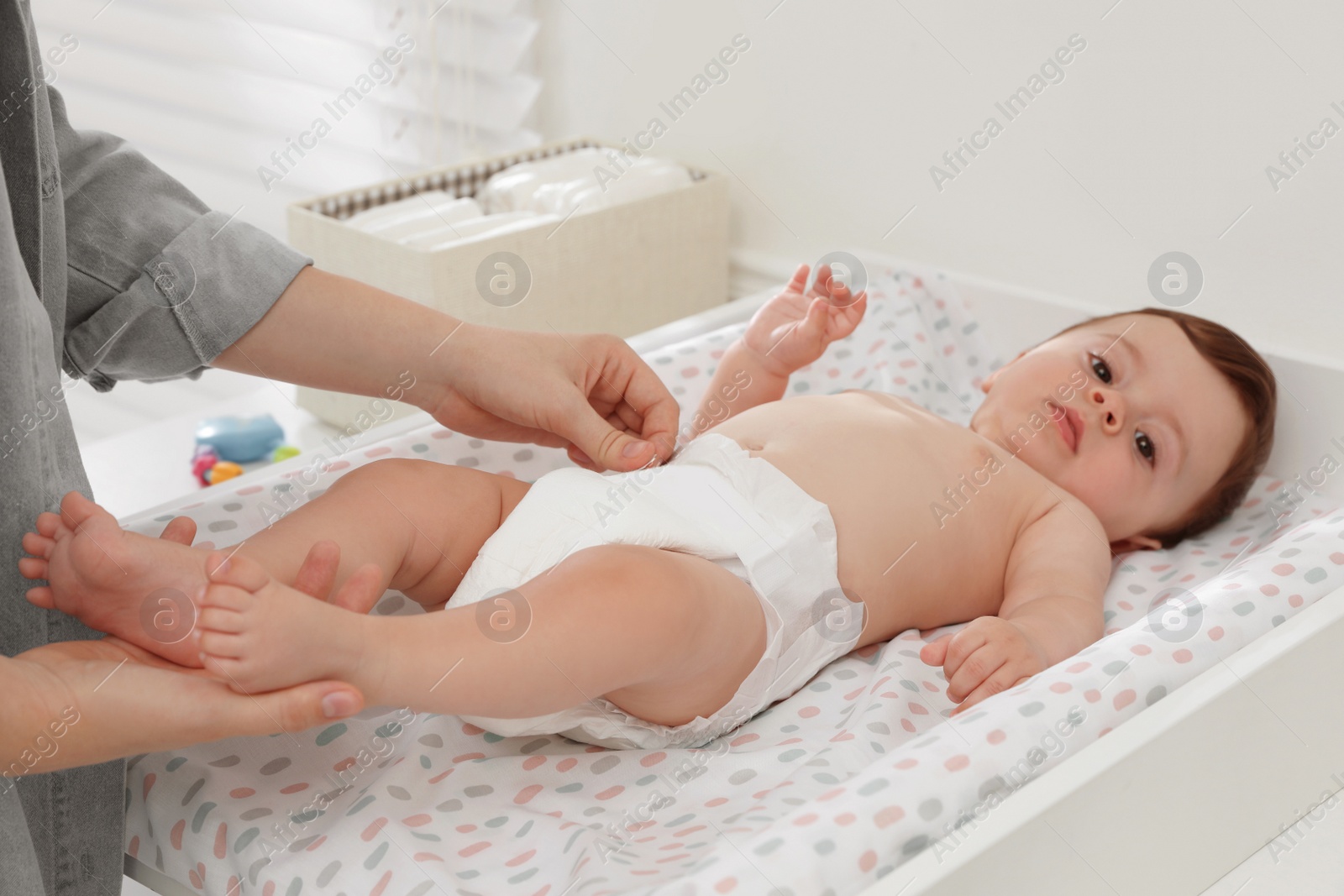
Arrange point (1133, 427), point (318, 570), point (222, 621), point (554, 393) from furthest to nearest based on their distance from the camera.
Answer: point (1133, 427)
point (554, 393)
point (318, 570)
point (222, 621)

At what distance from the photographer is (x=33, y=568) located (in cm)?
70

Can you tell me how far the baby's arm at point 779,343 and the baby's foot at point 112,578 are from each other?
22.8 inches

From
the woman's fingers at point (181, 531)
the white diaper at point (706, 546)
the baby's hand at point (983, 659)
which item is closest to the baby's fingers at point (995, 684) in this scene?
the baby's hand at point (983, 659)

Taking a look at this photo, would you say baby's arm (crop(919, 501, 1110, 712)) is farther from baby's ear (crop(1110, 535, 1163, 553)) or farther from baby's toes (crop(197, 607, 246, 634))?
baby's toes (crop(197, 607, 246, 634))

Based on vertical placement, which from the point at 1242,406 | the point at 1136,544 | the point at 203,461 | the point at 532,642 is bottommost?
the point at 203,461

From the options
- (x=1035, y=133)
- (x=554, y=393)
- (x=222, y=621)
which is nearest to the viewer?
(x=222, y=621)

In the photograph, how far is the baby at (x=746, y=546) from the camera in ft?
2.30

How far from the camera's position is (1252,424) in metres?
1.17

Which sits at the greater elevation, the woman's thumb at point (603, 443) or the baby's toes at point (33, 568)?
the woman's thumb at point (603, 443)

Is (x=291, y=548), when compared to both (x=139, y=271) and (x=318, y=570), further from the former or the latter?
(x=139, y=271)

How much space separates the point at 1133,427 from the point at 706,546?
50cm

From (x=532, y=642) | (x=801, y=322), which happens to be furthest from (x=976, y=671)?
(x=801, y=322)

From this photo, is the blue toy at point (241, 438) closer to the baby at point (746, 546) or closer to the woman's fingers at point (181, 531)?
the baby at point (746, 546)

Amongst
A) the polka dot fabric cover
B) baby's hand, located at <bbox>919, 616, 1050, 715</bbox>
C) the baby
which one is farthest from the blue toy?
baby's hand, located at <bbox>919, 616, 1050, 715</bbox>
